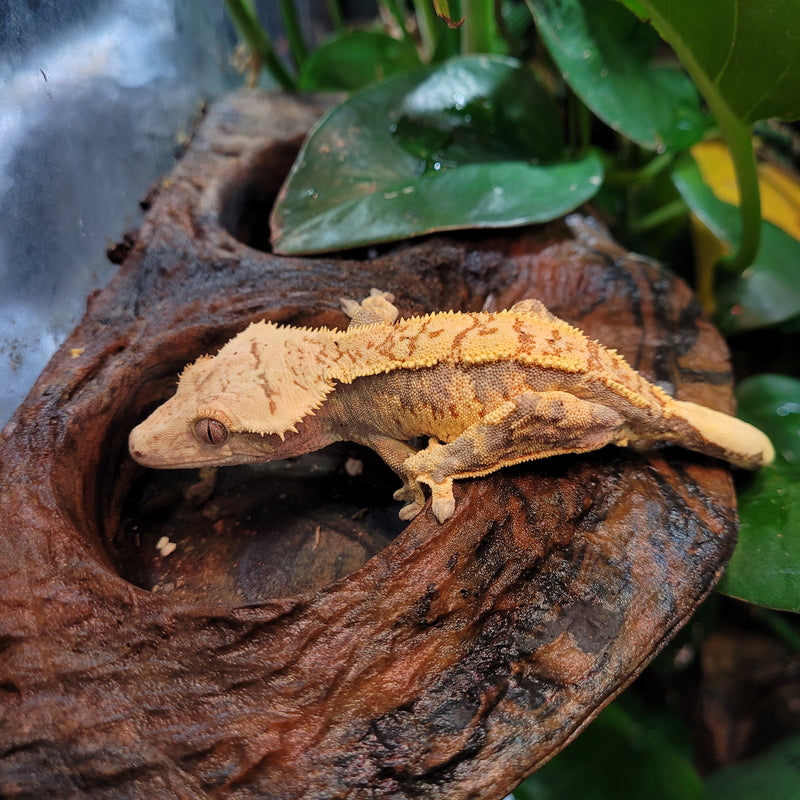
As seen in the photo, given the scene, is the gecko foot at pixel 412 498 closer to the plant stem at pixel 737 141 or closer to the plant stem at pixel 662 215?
the plant stem at pixel 737 141

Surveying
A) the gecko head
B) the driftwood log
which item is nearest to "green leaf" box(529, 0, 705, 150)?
the driftwood log

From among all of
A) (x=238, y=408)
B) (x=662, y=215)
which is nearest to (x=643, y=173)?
(x=662, y=215)

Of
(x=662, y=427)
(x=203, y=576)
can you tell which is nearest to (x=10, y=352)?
(x=203, y=576)

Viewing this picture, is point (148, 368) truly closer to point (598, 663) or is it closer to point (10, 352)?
point (10, 352)

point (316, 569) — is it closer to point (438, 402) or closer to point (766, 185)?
point (438, 402)

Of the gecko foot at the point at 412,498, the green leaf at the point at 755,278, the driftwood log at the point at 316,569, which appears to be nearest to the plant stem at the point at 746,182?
the green leaf at the point at 755,278
